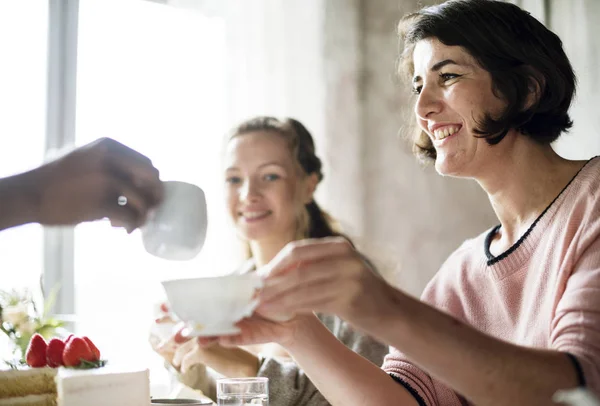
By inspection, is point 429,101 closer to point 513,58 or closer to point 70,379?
point 513,58

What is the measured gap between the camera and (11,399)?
55.2 inches

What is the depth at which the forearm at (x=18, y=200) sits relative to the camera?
3.45 feet

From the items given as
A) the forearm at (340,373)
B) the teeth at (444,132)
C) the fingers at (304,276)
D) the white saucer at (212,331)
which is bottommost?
the forearm at (340,373)

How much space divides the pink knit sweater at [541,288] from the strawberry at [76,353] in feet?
1.95

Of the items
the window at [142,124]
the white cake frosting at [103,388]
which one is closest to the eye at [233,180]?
the window at [142,124]

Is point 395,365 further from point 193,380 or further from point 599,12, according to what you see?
point 599,12

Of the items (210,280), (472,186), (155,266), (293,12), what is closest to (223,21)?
(293,12)

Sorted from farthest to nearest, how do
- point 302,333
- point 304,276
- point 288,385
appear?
point 288,385 → point 302,333 → point 304,276

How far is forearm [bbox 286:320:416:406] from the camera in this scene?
120 cm

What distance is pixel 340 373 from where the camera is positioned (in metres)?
1.22

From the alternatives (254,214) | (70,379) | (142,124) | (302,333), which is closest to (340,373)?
(302,333)

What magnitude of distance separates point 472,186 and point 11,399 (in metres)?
2.20

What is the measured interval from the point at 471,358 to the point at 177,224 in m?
0.51

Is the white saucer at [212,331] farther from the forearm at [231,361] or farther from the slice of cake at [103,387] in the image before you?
the forearm at [231,361]
